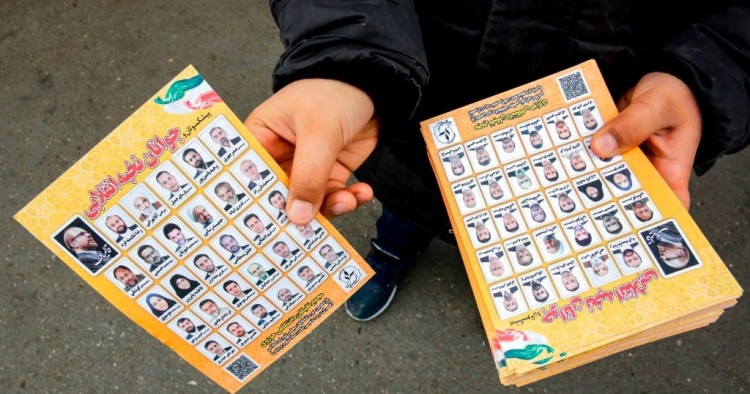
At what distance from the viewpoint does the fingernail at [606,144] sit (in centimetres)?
88

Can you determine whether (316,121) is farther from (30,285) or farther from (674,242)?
(30,285)

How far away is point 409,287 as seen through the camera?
Answer: 163 cm

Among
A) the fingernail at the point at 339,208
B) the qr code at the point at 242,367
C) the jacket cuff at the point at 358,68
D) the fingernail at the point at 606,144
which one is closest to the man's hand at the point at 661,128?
the fingernail at the point at 606,144

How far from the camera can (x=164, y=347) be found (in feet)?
5.03

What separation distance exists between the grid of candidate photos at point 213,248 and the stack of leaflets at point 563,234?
0.83 ft

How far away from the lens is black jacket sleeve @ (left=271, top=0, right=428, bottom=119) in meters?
0.85

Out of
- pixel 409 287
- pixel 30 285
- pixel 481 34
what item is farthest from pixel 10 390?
pixel 481 34

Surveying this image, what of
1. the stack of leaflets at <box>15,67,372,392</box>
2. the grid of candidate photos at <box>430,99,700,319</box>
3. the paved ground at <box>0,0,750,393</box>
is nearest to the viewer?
the stack of leaflets at <box>15,67,372,392</box>

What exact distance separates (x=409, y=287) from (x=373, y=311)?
0.47 feet

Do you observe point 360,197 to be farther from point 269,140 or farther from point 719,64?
point 719,64

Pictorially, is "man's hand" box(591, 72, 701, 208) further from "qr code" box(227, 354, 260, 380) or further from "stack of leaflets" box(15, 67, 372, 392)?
"qr code" box(227, 354, 260, 380)

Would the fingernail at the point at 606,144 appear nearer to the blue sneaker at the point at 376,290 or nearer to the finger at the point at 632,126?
the finger at the point at 632,126

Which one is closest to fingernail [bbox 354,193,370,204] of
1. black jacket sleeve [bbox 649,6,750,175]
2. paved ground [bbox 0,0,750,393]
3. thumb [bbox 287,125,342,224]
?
thumb [bbox 287,125,342,224]

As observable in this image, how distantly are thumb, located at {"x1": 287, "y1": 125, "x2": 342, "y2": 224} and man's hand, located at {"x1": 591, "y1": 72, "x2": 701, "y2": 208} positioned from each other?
44cm
